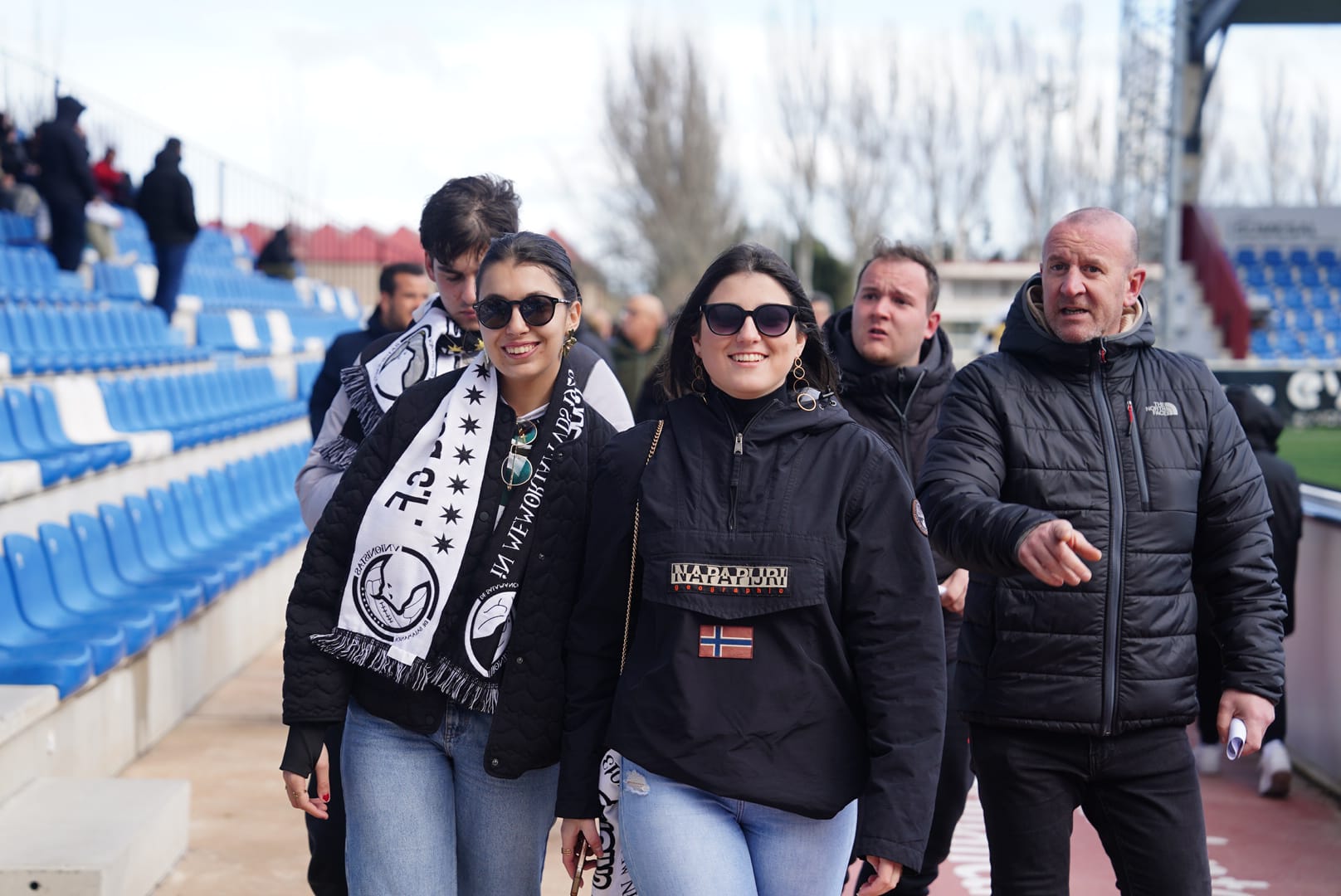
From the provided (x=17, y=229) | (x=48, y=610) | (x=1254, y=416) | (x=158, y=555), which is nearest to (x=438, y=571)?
(x=48, y=610)

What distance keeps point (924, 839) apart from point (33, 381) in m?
5.70

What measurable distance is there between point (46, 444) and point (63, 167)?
4.82 meters

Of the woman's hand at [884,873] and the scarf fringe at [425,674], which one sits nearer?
the woman's hand at [884,873]

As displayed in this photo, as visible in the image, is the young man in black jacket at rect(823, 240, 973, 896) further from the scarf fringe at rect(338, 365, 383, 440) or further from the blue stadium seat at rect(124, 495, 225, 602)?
the blue stadium seat at rect(124, 495, 225, 602)

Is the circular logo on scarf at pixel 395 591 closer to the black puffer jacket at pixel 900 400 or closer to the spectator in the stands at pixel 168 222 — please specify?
the black puffer jacket at pixel 900 400

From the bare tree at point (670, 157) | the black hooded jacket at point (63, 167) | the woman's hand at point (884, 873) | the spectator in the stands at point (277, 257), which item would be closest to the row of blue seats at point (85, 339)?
the black hooded jacket at point (63, 167)

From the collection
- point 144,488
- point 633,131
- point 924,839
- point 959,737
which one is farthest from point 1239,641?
point 633,131

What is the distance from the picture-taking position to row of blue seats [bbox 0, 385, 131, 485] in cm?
579

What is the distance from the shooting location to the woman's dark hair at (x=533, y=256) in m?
2.71

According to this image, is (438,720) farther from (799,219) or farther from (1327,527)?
(799,219)

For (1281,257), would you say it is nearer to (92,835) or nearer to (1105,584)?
(1105,584)

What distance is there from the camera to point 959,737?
3988 mm

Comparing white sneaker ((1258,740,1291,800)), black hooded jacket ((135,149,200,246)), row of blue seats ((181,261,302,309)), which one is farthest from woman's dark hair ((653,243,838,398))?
row of blue seats ((181,261,302,309))

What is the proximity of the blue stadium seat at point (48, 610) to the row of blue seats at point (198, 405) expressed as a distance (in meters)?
2.09
